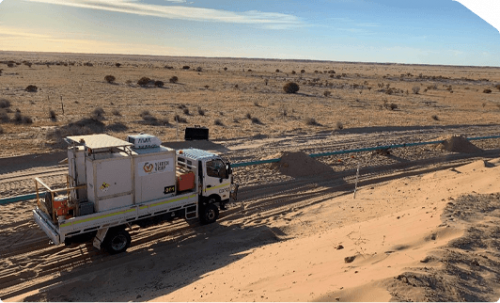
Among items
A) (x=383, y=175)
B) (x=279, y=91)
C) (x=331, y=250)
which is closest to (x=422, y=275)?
(x=331, y=250)

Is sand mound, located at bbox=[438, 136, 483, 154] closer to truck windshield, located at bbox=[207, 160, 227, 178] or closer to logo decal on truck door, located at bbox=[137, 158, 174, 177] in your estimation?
truck windshield, located at bbox=[207, 160, 227, 178]

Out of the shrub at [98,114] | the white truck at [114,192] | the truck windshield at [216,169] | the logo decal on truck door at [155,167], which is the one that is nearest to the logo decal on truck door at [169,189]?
the white truck at [114,192]

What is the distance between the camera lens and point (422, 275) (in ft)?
21.9

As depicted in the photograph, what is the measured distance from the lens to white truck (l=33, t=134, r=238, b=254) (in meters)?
10.7

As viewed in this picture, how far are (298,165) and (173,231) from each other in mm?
8736

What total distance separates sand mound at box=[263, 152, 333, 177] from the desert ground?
75mm

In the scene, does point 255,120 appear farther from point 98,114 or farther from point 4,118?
point 4,118

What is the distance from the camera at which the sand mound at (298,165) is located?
1970cm

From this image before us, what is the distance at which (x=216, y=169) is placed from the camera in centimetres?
1372

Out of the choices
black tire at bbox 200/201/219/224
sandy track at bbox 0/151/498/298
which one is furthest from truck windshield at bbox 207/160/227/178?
sandy track at bbox 0/151/498/298

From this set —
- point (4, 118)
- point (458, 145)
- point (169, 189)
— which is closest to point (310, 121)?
point (458, 145)

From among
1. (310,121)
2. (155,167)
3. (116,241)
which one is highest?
(155,167)

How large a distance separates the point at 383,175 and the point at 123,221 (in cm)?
1427

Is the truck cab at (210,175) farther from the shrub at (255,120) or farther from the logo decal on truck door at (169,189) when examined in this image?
the shrub at (255,120)
